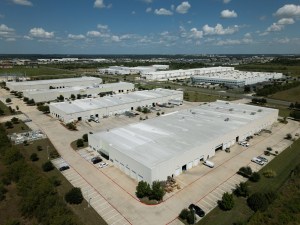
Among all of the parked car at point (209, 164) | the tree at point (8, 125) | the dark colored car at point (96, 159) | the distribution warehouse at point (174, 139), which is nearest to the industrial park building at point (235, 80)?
the distribution warehouse at point (174, 139)

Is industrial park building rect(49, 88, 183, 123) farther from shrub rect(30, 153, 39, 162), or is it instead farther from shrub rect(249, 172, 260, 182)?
shrub rect(249, 172, 260, 182)

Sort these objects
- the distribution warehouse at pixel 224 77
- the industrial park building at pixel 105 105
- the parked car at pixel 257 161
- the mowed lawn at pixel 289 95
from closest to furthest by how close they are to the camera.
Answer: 1. the parked car at pixel 257 161
2. the industrial park building at pixel 105 105
3. the mowed lawn at pixel 289 95
4. the distribution warehouse at pixel 224 77

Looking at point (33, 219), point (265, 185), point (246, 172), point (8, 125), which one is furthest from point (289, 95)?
point (33, 219)

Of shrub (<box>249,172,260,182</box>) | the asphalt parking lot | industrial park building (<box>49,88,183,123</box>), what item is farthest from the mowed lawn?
shrub (<box>249,172,260,182</box>)

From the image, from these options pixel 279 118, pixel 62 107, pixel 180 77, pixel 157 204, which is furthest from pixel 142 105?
pixel 180 77

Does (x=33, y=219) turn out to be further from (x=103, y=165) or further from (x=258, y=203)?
(x=258, y=203)

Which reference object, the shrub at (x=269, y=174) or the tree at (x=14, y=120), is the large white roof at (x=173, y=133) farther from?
the tree at (x=14, y=120)

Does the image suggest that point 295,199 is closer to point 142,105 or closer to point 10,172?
point 10,172
